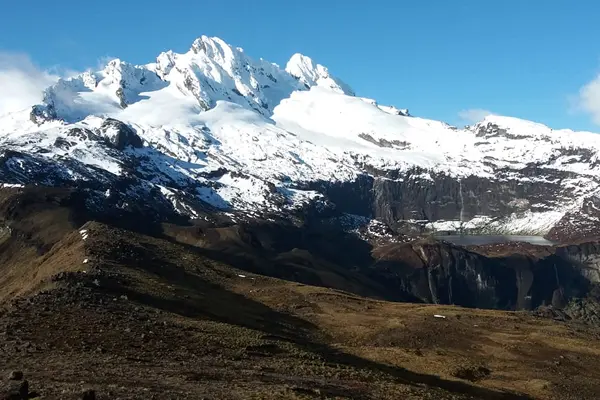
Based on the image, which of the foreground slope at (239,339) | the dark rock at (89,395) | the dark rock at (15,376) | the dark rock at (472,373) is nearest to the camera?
the dark rock at (89,395)

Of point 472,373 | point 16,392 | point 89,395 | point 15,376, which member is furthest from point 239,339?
point 16,392

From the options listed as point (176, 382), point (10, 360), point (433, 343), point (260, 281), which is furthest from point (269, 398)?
point (260, 281)

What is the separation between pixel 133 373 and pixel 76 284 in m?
28.1

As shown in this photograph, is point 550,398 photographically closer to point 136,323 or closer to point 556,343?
point 556,343

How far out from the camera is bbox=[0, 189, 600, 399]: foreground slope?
35375mm

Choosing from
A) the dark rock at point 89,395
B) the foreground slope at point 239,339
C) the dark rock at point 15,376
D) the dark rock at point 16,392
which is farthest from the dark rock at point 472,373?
the dark rock at point 16,392

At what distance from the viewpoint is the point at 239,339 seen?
5244 cm

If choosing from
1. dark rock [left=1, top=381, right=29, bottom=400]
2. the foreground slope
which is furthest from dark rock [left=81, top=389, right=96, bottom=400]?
dark rock [left=1, top=381, right=29, bottom=400]

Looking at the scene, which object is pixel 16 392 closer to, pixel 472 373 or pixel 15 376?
pixel 15 376

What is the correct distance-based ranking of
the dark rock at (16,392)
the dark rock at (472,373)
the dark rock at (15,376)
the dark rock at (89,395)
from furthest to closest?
the dark rock at (472,373)
the dark rock at (15,376)
the dark rock at (89,395)
the dark rock at (16,392)

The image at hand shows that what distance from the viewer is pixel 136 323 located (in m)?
50.1

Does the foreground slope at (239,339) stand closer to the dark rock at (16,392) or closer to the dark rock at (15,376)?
the dark rock at (15,376)

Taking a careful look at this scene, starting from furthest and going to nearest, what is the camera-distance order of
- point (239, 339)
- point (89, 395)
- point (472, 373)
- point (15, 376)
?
point (472, 373) → point (239, 339) → point (15, 376) → point (89, 395)

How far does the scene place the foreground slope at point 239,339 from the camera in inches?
1393
